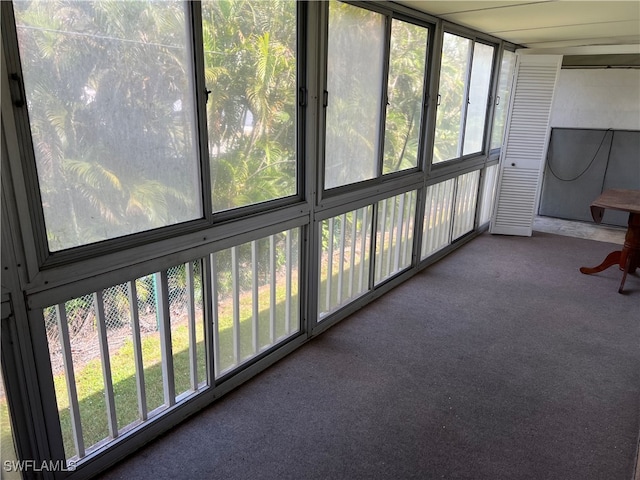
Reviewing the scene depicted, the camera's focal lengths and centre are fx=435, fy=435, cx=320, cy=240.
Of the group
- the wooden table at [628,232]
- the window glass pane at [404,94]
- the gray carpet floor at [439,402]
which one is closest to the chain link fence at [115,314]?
the gray carpet floor at [439,402]

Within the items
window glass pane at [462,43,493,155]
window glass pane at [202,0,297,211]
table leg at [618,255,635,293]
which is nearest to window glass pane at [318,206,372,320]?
window glass pane at [202,0,297,211]

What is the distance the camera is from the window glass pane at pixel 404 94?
3.25 m

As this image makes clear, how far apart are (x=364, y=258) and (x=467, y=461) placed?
1716mm

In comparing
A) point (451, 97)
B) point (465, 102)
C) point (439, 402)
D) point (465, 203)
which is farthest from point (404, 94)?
point (439, 402)

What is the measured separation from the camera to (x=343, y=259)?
324 centimetres

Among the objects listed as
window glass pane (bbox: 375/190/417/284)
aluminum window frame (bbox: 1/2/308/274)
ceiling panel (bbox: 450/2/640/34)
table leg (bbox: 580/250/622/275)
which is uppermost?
ceiling panel (bbox: 450/2/640/34)

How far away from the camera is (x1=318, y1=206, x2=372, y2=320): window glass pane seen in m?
3.07

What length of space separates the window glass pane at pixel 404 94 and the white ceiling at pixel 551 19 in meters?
0.21

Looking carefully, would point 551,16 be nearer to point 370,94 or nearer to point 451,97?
point 451,97

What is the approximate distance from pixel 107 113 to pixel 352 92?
5.57 ft

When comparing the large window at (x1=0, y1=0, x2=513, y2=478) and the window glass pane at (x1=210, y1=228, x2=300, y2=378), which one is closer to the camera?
the large window at (x1=0, y1=0, x2=513, y2=478)

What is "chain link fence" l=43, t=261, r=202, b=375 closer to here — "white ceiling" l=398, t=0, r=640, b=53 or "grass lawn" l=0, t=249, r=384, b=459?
"grass lawn" l=0, t=249, r=384, b=459

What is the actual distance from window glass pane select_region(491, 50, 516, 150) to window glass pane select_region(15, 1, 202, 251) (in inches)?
169

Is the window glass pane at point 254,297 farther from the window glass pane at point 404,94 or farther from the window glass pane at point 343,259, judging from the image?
the window glass pane at point 404,94
